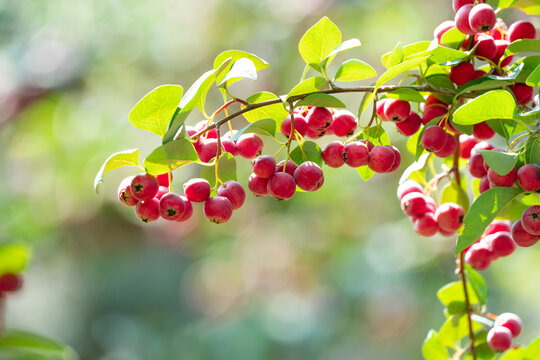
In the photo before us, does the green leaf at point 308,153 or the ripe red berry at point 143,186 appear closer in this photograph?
the ripe red berry at point 143,186

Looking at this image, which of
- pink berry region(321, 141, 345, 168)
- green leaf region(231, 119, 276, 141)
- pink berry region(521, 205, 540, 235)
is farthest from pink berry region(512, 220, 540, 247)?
green leaf region(231, 119, 276, 141)

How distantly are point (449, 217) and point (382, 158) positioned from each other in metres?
0.19

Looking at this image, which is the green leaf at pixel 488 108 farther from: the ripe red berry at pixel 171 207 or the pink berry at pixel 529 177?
the ripe red berry at pixel 171 207

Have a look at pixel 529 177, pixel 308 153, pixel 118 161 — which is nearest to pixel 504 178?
pixel 529 177

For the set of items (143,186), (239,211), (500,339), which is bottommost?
(500,339)

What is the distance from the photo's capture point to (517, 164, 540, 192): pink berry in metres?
0.71

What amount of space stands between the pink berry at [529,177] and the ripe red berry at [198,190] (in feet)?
1.24

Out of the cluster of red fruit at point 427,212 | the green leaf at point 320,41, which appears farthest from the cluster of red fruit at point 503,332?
the green leaf at point 320,41

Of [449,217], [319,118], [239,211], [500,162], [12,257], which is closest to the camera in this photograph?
[500,162]

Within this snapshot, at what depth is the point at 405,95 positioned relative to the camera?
0.78 meters

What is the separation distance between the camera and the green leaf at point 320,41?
0.79 meters

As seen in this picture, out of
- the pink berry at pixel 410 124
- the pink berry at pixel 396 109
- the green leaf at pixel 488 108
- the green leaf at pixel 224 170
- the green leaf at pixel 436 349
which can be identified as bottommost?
the green leaf at pixel 436 349

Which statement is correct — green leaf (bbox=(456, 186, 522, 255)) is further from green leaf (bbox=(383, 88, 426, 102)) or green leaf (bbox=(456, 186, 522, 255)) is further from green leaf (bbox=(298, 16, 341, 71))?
green leaf (bbox=(298, 16, 341, 71))

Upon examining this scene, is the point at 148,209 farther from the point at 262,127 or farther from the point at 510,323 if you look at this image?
the point at 510,323
